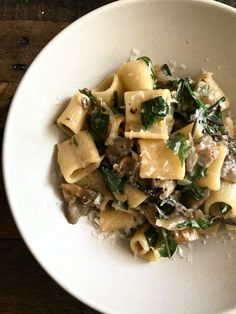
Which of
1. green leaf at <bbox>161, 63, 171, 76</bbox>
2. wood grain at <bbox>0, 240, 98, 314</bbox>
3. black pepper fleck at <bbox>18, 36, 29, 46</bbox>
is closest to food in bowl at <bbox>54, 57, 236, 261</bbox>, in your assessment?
green leaf at <bbox>161, 63, 171, 76</bbox>

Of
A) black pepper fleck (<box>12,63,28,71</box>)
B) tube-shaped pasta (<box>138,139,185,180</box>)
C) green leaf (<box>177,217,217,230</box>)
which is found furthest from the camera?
black pepper fleck (<box>12,63,28,71</box>)

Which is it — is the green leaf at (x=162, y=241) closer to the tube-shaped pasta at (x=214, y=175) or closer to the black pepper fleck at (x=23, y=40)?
the tube-shaped pasta at (x=214, y=175)

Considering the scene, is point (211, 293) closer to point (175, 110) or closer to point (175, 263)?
point (175, 263)

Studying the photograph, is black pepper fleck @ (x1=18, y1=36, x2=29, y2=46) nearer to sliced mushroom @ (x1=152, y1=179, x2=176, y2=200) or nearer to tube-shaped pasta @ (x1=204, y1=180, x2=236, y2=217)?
sliced mushroom @ (x1=152, y1=179, x2=176, y2=200)

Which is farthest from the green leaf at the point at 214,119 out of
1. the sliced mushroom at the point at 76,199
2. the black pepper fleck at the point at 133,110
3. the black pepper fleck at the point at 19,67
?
the black pepper fleck at the point at 19,67

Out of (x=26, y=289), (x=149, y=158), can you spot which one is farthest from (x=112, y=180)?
(x=26, y=289)

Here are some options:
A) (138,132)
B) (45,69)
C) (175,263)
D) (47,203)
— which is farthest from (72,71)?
(175,263)

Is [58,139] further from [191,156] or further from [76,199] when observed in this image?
[191,156]
